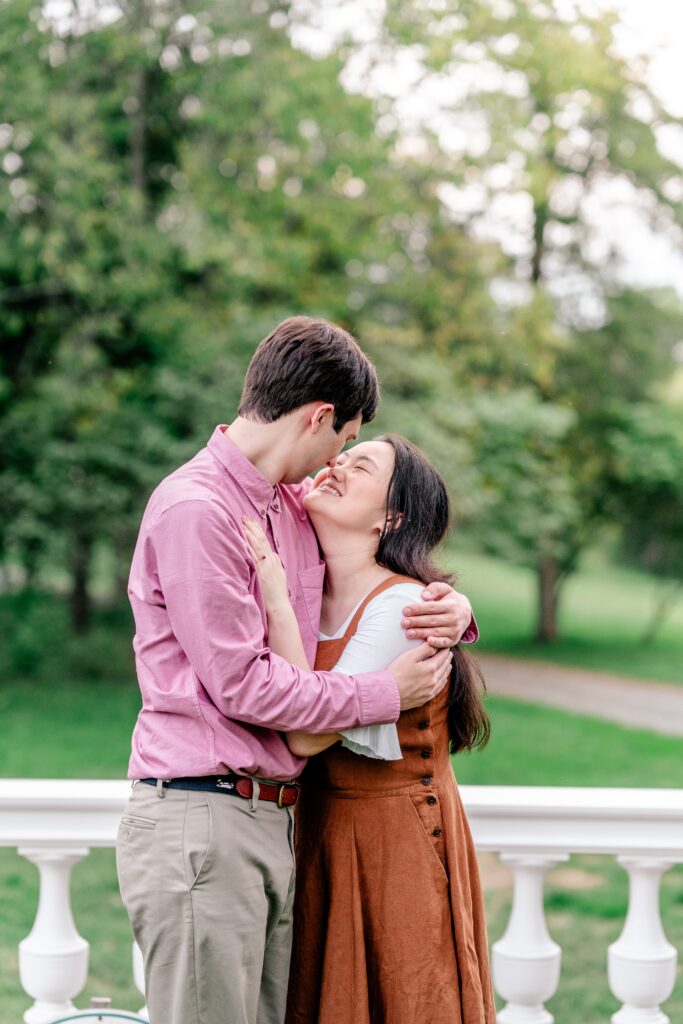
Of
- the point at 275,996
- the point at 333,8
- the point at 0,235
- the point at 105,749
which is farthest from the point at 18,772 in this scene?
the point at 275,996

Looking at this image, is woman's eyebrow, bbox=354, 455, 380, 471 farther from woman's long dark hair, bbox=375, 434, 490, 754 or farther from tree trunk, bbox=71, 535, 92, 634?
tree trunk, bbox=71, 535, 92, 634

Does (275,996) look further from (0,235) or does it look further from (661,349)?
(661,349)

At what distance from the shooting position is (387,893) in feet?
6.48

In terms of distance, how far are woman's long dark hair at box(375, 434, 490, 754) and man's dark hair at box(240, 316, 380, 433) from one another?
0.20 m

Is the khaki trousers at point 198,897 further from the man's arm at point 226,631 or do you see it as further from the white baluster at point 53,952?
the white baluster at point 53,952

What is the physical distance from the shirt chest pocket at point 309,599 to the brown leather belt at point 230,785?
0.88 feet

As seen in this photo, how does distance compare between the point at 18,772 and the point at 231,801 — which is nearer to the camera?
the point at 231,801

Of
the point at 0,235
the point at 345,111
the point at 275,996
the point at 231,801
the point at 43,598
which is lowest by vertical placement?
the point at 43,598

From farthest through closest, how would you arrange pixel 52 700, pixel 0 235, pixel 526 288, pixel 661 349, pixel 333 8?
1. pixel 661 349
2. pixel 526 288
3. pixel 52 700
4. pixel 333 8
5. pixel 0 235

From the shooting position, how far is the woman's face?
81.4 inches

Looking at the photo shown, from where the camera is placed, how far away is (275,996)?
1.97 m

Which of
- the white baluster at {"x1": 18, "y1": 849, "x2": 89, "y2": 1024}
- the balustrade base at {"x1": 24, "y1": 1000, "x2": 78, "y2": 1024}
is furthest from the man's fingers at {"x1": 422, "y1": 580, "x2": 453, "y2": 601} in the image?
the balustrade base at {"x1": 24, "y1": 1000, "x2": 78, "y2": 1024}

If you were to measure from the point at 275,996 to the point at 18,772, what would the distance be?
7.44m

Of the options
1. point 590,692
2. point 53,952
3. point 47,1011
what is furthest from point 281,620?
point 590,692
